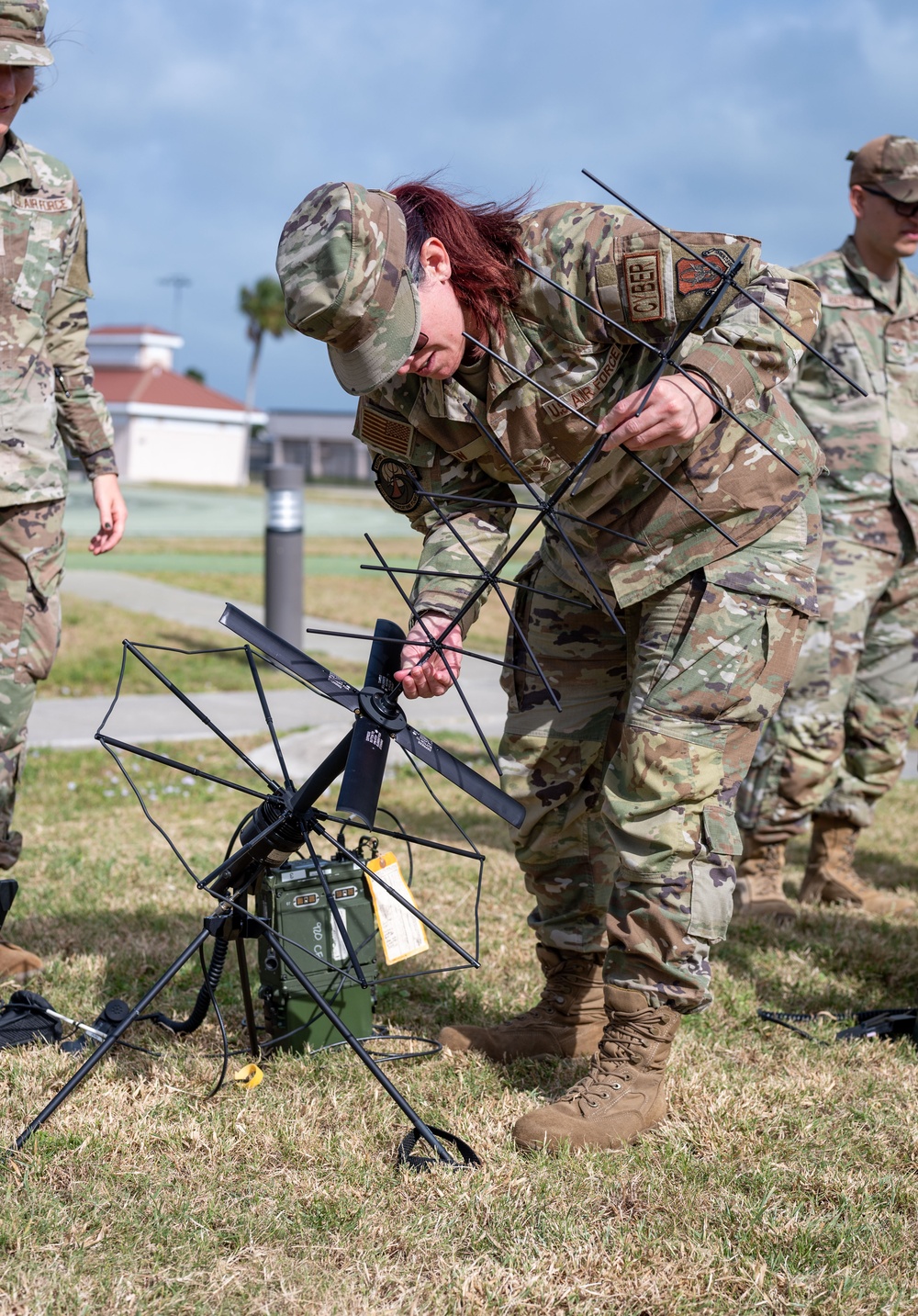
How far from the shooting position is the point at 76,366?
4.03 m

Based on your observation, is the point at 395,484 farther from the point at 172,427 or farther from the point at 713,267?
the point at 172,427

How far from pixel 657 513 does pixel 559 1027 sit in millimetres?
1393

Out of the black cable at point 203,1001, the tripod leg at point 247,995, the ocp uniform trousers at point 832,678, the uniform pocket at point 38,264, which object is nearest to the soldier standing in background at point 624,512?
the tripod leg at point 247,995

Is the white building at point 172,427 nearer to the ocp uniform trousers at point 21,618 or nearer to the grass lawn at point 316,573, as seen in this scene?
the grass lawn at point 316,573

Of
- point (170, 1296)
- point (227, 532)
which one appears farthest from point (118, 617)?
point (227, 532)

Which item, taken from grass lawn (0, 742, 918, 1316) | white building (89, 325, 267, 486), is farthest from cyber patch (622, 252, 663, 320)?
white building (89, 325, 267, 486)

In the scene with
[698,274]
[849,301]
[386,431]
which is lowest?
[386,431]

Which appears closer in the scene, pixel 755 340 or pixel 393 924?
pixel 755 340

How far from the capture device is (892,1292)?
233 cm

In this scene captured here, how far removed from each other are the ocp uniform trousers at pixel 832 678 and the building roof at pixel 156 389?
56408 mm

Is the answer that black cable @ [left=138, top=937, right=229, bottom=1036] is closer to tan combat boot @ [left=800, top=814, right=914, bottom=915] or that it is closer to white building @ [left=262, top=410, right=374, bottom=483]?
tan combat boot @ [left=800, top=814, right=914, bottom=915]

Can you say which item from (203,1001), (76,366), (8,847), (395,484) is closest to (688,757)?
(395,484)

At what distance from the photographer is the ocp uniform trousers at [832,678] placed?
482 cm

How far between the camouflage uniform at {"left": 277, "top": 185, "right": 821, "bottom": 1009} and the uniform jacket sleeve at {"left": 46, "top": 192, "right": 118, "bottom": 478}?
1.36 m
